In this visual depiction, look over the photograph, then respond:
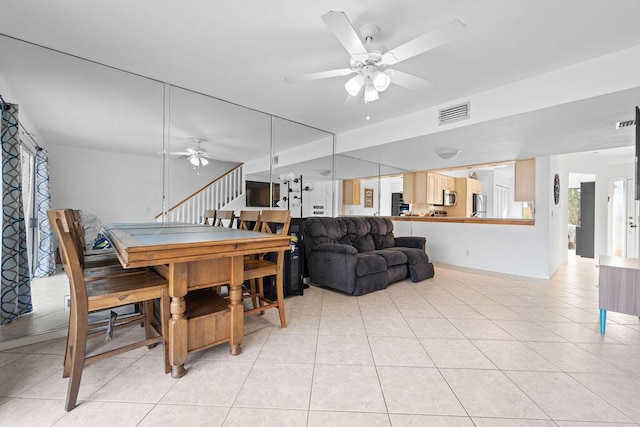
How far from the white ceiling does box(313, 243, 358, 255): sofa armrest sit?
1.65m

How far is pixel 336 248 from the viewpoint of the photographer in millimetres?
3459

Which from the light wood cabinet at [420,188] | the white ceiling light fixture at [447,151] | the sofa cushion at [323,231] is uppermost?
the white ceiling light fixture at [447,151]

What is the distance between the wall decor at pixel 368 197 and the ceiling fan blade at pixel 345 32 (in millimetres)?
3671

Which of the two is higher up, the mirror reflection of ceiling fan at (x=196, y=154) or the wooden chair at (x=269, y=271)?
the mirror reflection of ceiling fan at (x=196, y=154)

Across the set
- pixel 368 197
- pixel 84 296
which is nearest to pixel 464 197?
pixel 368 197

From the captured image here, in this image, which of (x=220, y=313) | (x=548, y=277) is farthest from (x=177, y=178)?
(x=548, y=277)

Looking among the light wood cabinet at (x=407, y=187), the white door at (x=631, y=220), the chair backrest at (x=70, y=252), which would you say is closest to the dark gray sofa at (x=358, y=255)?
the light wood cabinet at (x=407, y=187)

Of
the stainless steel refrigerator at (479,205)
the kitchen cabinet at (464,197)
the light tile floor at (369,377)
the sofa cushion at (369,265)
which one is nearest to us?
the light tile floor at (369,377)

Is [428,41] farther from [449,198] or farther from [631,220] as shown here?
[631,220]

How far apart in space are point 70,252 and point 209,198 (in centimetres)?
181

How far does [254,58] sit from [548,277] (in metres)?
5.18

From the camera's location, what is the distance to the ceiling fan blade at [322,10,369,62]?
151 centimetres

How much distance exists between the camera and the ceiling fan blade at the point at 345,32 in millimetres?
1509

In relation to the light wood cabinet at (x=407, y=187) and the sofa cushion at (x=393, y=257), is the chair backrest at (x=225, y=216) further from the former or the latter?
the light wood cabinet at (x=407, y=187)
